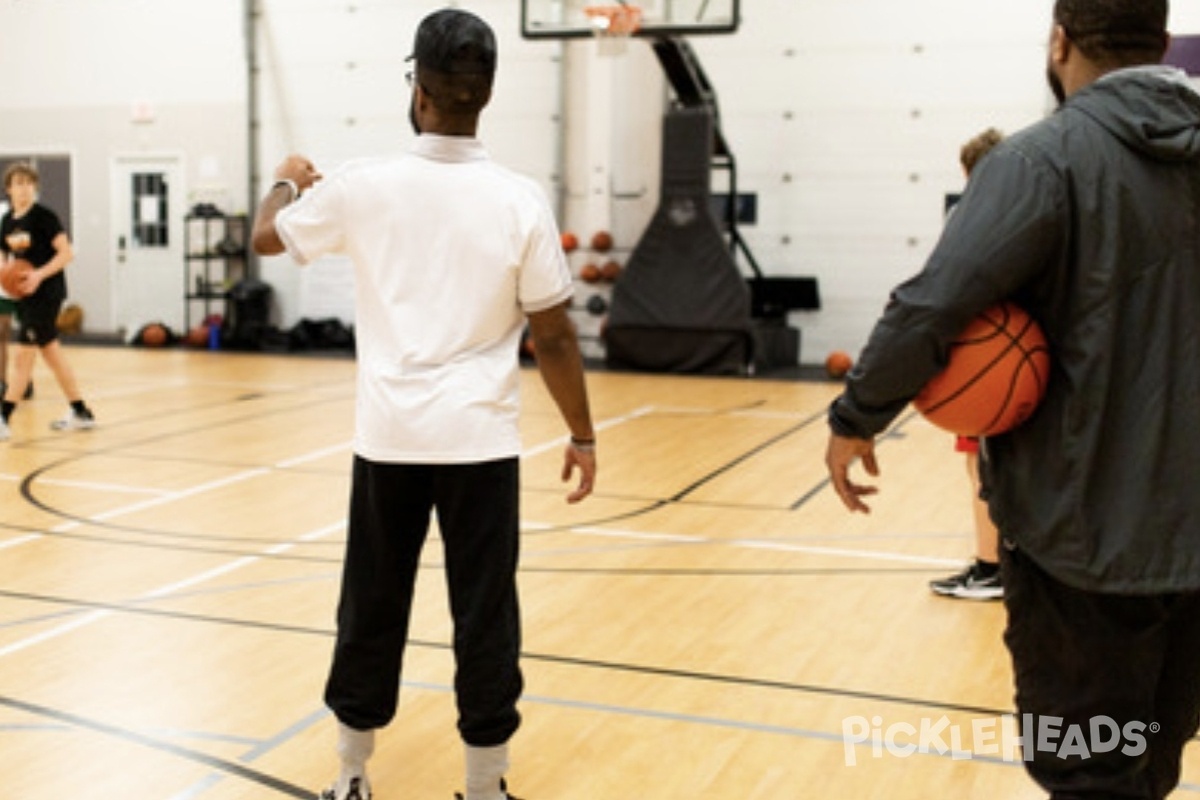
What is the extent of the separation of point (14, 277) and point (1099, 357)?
8203 mm

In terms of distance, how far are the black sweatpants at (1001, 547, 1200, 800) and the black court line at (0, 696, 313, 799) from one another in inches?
74.8

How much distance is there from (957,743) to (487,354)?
183 centimetres

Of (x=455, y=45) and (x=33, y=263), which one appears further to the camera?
(x=33, y=263)

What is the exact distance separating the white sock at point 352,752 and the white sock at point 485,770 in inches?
10.3

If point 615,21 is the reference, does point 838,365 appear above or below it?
below

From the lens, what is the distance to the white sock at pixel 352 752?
3.07 m

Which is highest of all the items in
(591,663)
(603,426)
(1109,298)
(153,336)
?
(1109,298)

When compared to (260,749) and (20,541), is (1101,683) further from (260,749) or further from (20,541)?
(20,541)

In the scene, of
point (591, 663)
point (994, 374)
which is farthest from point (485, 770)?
point (994, 374)

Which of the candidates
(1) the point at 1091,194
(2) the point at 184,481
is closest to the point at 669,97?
(2) the point at 184,481

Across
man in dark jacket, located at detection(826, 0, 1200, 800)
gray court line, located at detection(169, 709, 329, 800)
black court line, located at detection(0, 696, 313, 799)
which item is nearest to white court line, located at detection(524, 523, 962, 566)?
gray court line, located at detection(169, 709, 329, 800)

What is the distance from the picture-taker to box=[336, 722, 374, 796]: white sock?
3.07 meters

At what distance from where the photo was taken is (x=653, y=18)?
42.6 feet
